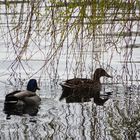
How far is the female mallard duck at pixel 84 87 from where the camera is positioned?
10.5 meters

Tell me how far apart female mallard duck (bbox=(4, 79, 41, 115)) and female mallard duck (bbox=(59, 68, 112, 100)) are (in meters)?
0.51

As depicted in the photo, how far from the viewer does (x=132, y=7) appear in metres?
5.31

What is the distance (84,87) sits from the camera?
1103 cm

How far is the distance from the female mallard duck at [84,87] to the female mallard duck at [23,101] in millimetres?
506

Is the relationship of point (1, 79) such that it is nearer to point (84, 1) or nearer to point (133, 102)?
point (133, 102)

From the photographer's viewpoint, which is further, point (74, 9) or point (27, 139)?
point (27, 139)

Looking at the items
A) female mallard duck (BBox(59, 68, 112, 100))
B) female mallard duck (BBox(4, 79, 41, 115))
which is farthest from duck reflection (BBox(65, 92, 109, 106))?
female mallard duck (BBox(4, 79, 41, 115))

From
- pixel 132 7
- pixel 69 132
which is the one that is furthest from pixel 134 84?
pixel 132 7

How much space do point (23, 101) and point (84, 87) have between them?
4.18 feet

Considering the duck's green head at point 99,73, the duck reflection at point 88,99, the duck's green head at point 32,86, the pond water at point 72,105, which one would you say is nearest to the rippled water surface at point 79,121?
the pond water at point 72,105

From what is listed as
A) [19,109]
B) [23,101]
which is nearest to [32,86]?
[23,101]

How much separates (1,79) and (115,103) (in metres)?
2.70

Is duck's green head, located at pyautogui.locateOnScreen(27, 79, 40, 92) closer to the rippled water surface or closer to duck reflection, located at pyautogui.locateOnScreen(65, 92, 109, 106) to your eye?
the rippled water surface

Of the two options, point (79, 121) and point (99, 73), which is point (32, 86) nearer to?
point (99, 73)
